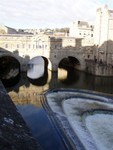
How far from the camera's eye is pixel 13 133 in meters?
8.34

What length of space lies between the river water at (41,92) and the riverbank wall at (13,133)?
18.7 ft

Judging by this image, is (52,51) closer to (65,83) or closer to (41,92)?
(65,83)

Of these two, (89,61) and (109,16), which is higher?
(109,16)

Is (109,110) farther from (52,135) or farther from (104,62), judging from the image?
(104,62)

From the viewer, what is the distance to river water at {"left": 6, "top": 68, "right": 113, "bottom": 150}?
16734 millimetres

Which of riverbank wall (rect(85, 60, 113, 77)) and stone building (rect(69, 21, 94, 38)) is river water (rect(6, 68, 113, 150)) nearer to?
riverbank wall (rect(85, 60, 113, 77))

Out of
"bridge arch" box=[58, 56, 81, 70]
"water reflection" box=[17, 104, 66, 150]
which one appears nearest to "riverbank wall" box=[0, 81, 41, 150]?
"water reflection" box=[17, 104, 66, 150]

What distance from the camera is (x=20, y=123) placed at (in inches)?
377

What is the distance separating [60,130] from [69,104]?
627 centimetres

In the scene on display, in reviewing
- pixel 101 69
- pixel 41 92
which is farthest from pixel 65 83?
pixel 101 69

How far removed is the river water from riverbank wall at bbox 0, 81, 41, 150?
18.7 ft

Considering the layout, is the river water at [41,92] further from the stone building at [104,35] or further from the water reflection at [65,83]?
the stone building at [104,35]

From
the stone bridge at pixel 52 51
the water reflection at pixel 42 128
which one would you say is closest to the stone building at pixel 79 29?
the stone bridge at pixel 52 51

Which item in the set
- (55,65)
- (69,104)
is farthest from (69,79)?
(69,104)
